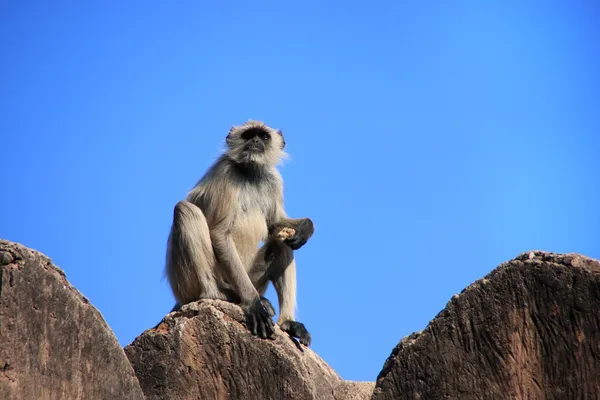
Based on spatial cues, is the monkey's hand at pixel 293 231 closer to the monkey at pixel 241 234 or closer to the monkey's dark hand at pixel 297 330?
the monkey at pixel 241 234

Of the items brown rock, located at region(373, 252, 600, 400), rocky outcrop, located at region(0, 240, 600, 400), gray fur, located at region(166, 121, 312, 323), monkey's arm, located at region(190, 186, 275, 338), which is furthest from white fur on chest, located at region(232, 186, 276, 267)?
brown rock, located at region(373, 252, 600, 400)

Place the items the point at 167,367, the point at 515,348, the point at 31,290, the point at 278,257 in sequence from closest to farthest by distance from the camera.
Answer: the point at 31,290 < the point at 515,348 < the point at 167,367 < the point at 278,257

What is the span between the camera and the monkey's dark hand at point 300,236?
10.2 metres

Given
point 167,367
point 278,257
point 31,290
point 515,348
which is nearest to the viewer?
point 31,290

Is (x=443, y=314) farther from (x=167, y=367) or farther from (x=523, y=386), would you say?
(x=167, y=367)

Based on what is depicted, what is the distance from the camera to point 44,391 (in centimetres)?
593

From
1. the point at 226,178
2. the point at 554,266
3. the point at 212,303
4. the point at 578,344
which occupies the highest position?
the point at 226,178

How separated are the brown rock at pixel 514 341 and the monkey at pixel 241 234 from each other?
2.54 m

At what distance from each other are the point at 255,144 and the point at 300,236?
5.04 ft

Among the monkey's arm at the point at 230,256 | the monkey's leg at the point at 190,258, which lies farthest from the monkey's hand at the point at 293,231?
the monkey's leg at the point at 190,258

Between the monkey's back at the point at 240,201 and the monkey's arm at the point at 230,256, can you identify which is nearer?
the monkey's arm at the point at 230,256

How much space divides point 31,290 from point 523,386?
319 cm

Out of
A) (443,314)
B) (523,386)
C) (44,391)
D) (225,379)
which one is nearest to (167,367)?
(225,379)

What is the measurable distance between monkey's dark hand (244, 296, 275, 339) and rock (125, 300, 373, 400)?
12 centimetres
